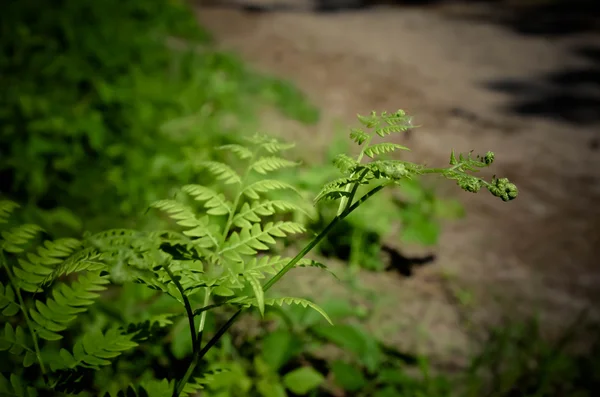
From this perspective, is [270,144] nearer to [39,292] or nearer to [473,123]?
[39,292]

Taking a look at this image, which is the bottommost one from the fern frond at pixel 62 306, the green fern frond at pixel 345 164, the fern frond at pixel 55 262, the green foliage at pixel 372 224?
the green foliage at pixel 372 224

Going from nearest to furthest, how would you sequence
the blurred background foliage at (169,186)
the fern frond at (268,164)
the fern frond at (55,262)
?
the fern frond at (55,262)
the fern frond at (268,164)
the blurred background foliage at (169,186)

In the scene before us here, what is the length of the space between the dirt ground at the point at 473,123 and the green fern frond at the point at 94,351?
1.00 m

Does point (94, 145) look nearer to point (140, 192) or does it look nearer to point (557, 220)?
point (140, 192)

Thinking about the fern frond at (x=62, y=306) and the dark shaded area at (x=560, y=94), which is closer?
the fern frond at (x=62, y=306)

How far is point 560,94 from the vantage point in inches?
248

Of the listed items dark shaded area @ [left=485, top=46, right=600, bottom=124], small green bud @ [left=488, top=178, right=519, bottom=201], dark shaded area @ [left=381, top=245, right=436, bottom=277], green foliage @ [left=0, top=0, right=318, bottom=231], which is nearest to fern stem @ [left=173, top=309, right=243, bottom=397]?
small green bud @ [left=488, top=178, right=519, bottom=201]

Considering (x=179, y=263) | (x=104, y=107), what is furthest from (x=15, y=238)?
(x=104, y=107)

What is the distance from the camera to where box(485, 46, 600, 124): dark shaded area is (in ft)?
18.6

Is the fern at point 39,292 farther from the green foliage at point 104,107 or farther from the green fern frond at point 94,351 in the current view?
the green foliage at point 104,107

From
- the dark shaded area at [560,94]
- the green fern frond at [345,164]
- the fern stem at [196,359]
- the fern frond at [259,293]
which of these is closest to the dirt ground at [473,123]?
the dark shaded area at [560,94]

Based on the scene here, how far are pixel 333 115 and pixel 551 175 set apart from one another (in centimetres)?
264

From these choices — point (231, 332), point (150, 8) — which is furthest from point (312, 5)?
point (231, 332)

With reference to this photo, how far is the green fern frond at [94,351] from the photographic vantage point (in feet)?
3.42
